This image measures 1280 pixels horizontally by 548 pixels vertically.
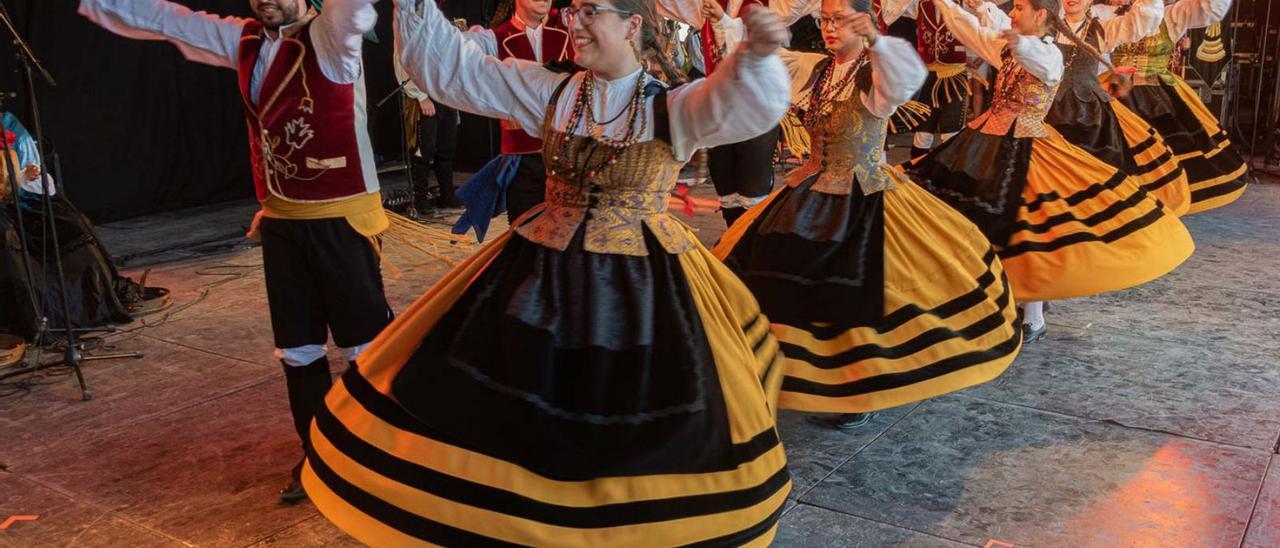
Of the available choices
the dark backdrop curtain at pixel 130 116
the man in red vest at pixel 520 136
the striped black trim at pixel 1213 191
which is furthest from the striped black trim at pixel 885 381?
the dark backdrop curtain at pixel 130 116

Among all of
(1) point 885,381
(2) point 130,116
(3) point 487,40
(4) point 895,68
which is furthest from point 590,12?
(2) point 130,116

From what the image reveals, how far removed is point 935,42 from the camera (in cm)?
816

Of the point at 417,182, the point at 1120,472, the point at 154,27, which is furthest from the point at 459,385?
the point at 417,182

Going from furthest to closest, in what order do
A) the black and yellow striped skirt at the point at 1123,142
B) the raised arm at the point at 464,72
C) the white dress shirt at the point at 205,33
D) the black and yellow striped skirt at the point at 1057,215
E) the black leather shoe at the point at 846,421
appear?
the black and yellow striped skirt at the point at 1123,142
the black and yellow striped skirt at the point at 1057,215
the black leather shoe at the point at 846,421
the white dress shirt at the point at 205,33
the raised arm at the point at 464,72

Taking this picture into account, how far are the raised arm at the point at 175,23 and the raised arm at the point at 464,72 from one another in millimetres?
777

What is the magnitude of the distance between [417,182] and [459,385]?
6.15 metres

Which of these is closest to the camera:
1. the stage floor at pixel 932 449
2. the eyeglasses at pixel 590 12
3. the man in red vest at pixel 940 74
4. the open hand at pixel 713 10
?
the eyeglasses at pixel 590 12

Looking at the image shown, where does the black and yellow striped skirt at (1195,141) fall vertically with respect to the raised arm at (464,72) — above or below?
below

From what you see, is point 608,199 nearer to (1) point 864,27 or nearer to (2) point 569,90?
(2) point 569,90

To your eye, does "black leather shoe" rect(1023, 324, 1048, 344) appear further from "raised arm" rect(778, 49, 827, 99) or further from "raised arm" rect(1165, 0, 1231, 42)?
"raised arm" rect(1165, 0, 1231, 42)

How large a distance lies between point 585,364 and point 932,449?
1.78 meters

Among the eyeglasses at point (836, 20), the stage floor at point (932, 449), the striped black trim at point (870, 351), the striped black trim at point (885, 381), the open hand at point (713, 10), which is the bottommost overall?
the stage floor at point (932, 449)

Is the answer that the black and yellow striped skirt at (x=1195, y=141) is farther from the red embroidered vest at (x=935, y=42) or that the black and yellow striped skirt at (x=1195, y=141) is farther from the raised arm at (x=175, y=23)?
the raised arm at (x=175, y=23)

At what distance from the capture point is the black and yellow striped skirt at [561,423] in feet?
8.38
